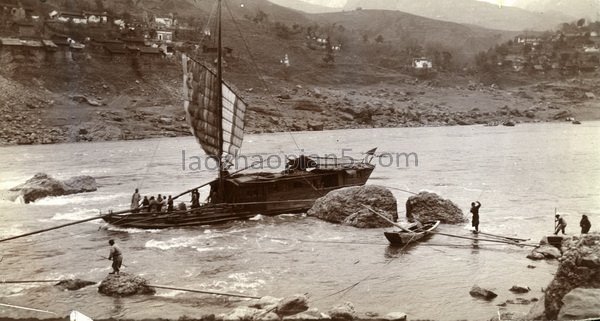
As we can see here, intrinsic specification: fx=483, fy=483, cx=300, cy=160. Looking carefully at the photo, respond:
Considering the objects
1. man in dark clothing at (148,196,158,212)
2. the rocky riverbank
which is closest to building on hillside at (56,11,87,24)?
the rocky riverbank

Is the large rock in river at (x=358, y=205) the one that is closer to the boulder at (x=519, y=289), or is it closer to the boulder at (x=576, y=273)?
the boulder at (x=519, y=289)

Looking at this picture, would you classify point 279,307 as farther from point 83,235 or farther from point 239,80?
point 239,80

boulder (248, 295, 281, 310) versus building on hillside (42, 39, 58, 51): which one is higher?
building on hillside (42, 39, 58, 51)

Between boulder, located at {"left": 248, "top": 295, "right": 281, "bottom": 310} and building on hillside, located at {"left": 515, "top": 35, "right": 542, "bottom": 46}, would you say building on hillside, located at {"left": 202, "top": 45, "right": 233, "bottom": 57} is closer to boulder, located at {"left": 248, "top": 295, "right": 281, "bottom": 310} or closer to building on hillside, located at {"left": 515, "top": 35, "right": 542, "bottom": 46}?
building on hillside, located at {"left": 515, "top": 35, "right": 542, "bottom": 46}

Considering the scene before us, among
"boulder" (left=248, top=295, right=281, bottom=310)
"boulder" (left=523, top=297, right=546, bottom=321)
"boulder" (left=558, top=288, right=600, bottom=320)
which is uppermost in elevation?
"boulder" (left=558, top=288, right=600, bottom=320)

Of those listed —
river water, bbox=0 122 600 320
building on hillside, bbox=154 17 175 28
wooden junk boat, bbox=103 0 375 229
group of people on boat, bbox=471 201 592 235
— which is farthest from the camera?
building on hillside, bbox=154 17 175 28

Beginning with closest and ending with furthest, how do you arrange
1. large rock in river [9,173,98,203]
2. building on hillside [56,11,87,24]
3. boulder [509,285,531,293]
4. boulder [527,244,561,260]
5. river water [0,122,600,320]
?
river water [0,122,600,320] → boulder [509,285,531,293] → boulder [527,244,561,260] → large rock in river [9,173,98,203] → building on hillside [56,11,87,24]

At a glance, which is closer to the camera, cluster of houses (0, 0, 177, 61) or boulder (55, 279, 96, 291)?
boulder (55, 279, 96, 291)

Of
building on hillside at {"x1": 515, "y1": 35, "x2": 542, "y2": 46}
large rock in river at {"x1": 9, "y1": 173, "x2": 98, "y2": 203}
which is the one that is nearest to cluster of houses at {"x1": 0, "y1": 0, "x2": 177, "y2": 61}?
large rock in river at {"x1": 9, "y1": 173, "x2": 98, "y2": 203}
